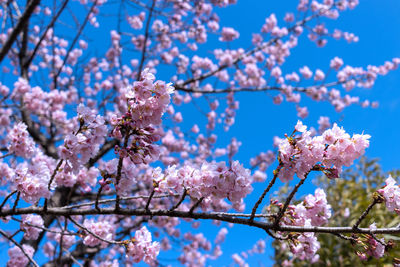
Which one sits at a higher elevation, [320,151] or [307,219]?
[320,151]

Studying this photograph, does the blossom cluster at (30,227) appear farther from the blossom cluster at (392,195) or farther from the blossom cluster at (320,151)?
the blossom cluster at (392,195)

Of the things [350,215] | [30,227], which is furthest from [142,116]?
[350,215]

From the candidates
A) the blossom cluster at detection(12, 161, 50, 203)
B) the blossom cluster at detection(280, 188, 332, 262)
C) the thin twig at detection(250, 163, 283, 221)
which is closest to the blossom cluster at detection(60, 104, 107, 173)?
the blossom cluster at detection(12, 161, 50, 203)

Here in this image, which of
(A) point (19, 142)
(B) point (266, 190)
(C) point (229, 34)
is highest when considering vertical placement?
(C) point (229, 34)

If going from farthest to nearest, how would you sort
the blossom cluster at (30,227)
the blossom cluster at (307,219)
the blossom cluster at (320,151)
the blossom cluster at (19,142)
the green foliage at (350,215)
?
1. the green foliage at (350,215)
2. the blossom cluster at (19,142)
3. the blossom cluster at (30,227)
4. the blossom cluster at (307,219)
5. the blossom cluster at (320,151)

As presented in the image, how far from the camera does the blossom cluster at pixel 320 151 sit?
1.65m

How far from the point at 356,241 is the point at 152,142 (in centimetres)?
130

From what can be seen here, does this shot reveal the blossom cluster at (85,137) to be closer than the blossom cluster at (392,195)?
No

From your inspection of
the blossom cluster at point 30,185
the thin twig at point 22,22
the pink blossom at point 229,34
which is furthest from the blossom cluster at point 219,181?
the pink blossom at point 229,34

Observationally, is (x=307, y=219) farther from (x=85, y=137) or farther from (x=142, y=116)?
(x=85, y=137)

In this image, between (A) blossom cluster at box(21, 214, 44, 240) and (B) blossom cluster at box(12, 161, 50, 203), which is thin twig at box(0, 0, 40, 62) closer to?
(A) blossom cluster at box(21, 214, 44, 240)

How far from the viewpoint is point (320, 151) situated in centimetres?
165

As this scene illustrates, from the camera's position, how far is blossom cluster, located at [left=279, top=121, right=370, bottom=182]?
1.65 metres

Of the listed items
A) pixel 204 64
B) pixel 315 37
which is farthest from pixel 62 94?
pixel 315 37
